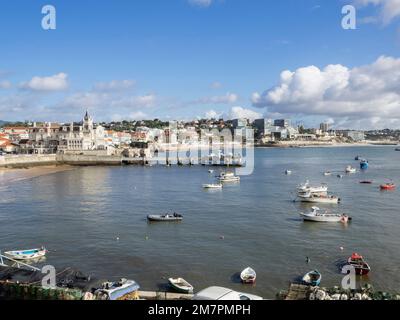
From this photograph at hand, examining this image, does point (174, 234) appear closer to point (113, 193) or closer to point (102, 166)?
point (113, 193)

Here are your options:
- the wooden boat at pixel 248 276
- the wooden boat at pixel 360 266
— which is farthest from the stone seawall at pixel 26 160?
the wooden boat at pixel 360 266

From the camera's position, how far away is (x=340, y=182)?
4450cm

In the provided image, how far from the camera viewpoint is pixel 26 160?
5894 centimetres

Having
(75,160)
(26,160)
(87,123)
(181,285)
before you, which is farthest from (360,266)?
(87,123)

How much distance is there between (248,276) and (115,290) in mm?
4538

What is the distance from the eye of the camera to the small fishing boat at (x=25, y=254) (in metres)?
16.1

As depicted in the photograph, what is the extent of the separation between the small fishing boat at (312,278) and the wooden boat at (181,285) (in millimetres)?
3878

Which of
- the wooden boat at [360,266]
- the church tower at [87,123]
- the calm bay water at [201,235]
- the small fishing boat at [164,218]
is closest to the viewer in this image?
the wooden boat at [360,266]

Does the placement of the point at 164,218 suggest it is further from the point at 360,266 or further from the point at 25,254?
the point at 360,266

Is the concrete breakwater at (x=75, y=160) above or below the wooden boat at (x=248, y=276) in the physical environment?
above

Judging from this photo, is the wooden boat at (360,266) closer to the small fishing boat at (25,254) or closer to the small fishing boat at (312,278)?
the small fishing boat at (312,278)

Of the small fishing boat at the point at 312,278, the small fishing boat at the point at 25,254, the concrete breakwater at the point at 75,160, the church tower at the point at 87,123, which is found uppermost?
the church tower at the point at 87,123
